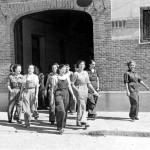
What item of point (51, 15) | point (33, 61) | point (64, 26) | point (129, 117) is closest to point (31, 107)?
point (129, 117)

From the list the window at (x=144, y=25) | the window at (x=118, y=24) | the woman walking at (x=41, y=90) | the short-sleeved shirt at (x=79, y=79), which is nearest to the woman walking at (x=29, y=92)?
the short-sleeved shirt at (x=79, y=79)

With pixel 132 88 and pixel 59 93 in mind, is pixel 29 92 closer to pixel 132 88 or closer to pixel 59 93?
pixel 59 93

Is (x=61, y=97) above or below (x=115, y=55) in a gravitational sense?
below

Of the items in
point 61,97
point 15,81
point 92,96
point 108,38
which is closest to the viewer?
point 61,97

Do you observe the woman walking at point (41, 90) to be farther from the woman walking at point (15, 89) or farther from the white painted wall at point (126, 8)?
the white painted wall at point (126, 8)

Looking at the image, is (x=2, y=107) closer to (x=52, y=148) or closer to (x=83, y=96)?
(x=83, y=96)

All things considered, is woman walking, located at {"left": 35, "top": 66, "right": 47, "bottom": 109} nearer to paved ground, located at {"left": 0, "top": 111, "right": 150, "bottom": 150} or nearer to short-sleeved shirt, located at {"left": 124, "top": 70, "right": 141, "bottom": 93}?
paved ground, located at {"left": 0, "top": 111, "right": 150, "bottom": 150}

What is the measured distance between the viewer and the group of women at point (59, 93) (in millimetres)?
8328

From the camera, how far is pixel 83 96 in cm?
876

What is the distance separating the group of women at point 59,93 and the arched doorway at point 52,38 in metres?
3.34

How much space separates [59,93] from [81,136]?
117 centimetres

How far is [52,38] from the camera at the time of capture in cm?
1727

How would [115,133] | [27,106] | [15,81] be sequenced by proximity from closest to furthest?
→ [115,133] → [27,106] → [15,81]

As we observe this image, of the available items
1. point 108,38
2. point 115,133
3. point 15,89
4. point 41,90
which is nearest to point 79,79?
point 115,133
